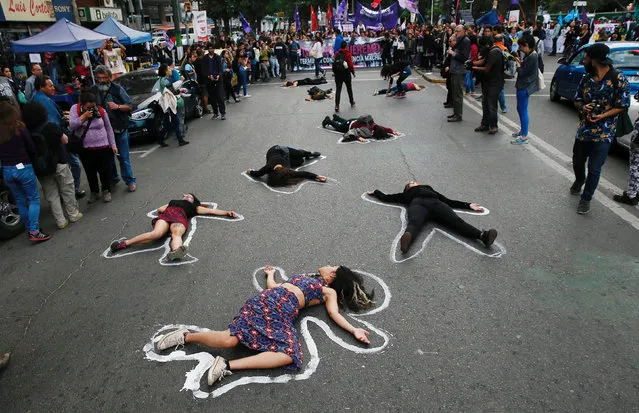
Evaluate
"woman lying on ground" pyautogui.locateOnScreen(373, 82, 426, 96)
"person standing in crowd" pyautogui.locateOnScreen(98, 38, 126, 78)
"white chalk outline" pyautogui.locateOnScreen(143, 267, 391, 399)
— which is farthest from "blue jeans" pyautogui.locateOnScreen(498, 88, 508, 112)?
"person standing in crowd" pyautogui.locateOnScreen(98, 38, 126, 78)

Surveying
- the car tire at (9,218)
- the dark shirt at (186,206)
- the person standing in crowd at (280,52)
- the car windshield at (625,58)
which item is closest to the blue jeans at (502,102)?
the car windshield at (625,58)

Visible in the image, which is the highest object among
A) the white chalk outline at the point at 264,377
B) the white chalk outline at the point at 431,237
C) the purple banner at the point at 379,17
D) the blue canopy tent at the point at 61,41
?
the purple banner at the point at 379,17

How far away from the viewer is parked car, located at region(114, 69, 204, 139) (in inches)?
433

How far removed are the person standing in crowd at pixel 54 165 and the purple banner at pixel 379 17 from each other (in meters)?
23.2

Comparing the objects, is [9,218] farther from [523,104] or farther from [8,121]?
[523,104]

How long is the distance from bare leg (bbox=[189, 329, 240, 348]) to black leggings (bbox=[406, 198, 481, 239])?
2506mm

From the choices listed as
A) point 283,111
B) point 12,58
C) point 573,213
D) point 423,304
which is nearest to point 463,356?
point 423,304

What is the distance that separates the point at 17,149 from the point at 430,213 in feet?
16.8

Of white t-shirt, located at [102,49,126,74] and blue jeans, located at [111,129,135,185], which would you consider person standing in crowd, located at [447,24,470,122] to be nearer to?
blue jeans, located at [111,129,135,185]

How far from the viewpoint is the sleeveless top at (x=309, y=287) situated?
4180mm

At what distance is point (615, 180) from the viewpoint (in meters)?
7.21

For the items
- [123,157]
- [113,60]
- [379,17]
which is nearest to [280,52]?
Result: [379,17]

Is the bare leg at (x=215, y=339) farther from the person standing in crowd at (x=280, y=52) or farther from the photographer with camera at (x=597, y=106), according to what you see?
the person standing in crowd at (x=280, y=52)

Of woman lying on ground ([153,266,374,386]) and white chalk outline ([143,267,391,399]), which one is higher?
woman lying on ground ([153,266,374,386])
